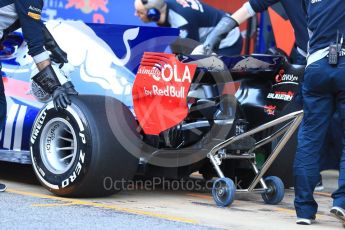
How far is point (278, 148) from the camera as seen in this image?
6.04 m

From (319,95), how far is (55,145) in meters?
2.01

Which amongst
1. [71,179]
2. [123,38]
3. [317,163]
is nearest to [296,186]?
[317,163]

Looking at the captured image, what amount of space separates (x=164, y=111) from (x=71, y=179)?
0.82m

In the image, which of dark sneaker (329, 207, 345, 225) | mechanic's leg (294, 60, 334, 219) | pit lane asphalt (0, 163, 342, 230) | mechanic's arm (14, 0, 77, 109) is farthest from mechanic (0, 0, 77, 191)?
dark sneaker (329, 207, 345, 225)

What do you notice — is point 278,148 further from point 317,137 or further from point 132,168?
point 132,168

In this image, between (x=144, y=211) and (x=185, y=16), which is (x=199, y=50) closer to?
(x=144, y=211)

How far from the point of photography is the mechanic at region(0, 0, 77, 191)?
6.19 m

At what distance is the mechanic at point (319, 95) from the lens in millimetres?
5406

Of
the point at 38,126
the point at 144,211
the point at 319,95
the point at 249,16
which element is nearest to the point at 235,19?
the point at 249,16

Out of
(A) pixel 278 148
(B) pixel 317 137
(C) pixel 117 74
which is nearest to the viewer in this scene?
(B) pixel 317 137

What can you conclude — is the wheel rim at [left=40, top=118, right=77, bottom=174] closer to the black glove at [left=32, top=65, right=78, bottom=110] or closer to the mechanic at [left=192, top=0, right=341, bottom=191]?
the black glove at [left=32, top=65, right=78, bottom=110]

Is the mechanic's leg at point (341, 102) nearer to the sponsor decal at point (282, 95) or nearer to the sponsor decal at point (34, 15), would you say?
the sponsor decal at point (282, 95)

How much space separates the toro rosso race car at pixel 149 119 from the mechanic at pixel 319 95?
1.54 ft

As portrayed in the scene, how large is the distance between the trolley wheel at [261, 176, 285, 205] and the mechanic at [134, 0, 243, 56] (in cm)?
232
